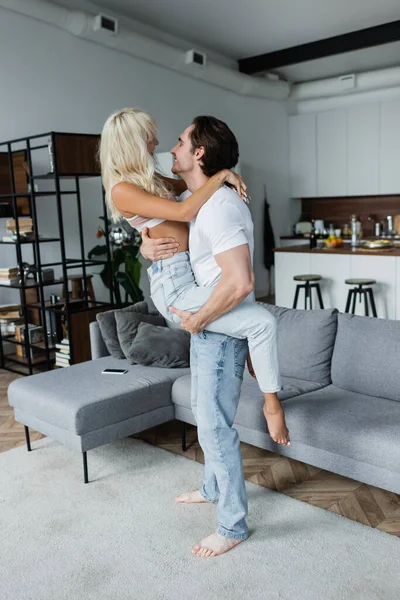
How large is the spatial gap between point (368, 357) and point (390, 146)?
19.8 feet

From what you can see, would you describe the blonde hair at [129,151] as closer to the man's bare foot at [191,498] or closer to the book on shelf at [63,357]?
the man's bare foot at [191,498]

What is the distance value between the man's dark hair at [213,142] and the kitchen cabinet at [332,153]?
706cm

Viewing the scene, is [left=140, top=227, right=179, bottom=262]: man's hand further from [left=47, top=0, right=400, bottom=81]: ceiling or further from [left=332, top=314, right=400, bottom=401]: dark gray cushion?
[left=47, top=0, right=400, bottom=81]: ceiling

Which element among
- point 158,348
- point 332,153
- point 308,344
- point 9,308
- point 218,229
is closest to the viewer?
point 218,229

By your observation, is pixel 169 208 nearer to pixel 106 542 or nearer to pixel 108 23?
pixel 106 542

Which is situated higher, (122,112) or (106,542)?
(122,112)

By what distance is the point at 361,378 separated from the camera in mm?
2996

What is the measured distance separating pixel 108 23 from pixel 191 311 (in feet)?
16.0

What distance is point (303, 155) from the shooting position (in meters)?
9.14

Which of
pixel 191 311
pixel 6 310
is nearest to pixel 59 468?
pixel 191 311

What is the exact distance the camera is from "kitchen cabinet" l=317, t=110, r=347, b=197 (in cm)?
866

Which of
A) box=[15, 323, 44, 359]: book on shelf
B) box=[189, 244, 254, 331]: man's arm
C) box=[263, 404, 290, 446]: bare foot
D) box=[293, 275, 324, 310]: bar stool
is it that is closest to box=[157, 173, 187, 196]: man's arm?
box=[189, 244, 254, 331]: man's arm

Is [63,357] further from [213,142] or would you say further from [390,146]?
[390,146]

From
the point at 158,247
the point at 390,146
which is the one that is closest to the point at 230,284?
the point at 158,247
